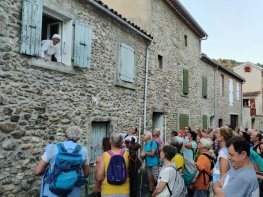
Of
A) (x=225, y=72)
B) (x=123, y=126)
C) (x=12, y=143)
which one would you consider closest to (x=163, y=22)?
(x=123, y=126)

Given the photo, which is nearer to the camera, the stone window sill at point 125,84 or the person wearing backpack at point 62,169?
the person wearing backpack at point 62,169

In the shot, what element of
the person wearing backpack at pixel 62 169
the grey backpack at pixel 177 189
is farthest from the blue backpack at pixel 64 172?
the grey backpack at pixel 177 189

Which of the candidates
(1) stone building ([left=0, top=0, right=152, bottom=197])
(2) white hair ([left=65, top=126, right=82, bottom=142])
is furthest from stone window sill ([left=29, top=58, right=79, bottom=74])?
(2) white hair ([left=65, top=126, right=82, bottom=142])

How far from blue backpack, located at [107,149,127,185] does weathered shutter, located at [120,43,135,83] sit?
514 centimetres

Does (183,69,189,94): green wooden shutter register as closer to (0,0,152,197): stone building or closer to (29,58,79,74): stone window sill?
(0,0,152,197): stone building

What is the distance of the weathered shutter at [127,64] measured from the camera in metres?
9.01

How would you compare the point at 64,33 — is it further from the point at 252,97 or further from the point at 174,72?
the point at 252,97

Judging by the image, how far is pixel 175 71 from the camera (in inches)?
517

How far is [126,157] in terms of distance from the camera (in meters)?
4.02

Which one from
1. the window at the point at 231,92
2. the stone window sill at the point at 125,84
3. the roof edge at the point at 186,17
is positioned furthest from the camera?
the window at the point at 231,92

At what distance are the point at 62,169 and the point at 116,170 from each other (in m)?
0.65

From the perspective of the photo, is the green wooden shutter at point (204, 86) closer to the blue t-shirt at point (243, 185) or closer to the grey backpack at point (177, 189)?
the grey backpack at point (177, 189)

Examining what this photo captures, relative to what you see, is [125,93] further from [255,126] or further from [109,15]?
[255,126]

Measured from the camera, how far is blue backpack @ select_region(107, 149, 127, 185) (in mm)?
3846
